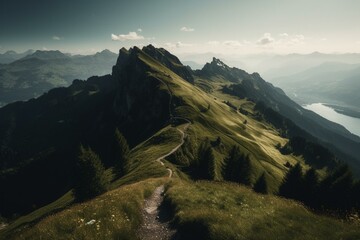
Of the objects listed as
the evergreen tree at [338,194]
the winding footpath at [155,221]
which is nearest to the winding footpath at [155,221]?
the winding footpath at [155,221]

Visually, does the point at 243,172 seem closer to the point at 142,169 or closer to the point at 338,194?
the point at 142,169

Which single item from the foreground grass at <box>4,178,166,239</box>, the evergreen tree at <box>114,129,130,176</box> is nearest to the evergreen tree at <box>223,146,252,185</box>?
the evergreen tree at <box>114,129,130,176</box>

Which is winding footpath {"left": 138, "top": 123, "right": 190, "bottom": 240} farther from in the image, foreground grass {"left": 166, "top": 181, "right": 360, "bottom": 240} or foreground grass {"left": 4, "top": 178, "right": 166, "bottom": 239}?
foreground grass {"left": 166, "top": 181, "right": 360, "bottom": 240}

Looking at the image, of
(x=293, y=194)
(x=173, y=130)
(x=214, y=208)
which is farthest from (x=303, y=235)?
(x=173, y=130)

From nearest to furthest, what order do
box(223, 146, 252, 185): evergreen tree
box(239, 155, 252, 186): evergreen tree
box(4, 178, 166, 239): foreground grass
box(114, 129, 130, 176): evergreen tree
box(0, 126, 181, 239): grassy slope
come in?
box(4, 178, 166, 239): foreground grass, box(0, 126, 181, 239): grassy slope, box(223, 146, 252, 185): evergreen tree, box(239, 155, 252, 186): evergreen tree, box(114, 129, 130, 176): evergreen tree

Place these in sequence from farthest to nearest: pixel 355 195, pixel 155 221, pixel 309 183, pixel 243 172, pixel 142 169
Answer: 1. pixel 243 172
2. pixel 142 169
3. pixel 309 183
4. pixel 355 195
5. pixel 155 221

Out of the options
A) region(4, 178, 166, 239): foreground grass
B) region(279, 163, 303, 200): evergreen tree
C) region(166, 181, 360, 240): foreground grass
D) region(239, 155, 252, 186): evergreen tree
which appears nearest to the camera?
region(166, 181, 360, 240): foreground grass

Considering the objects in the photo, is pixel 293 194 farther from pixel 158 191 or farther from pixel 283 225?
pixel 283 225

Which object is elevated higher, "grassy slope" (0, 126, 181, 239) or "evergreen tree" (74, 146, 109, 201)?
"evergreen tree" (74, 146, 109, 201)

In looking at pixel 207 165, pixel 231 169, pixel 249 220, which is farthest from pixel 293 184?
pixel 249 220
